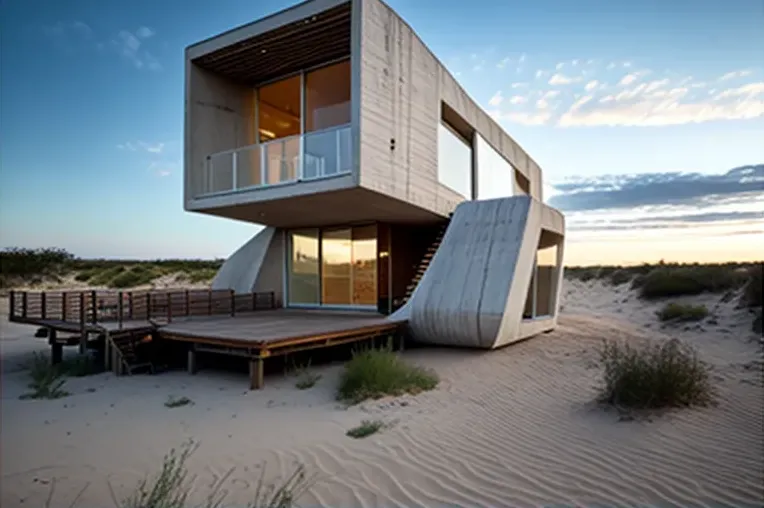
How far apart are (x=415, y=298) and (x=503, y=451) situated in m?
6.06

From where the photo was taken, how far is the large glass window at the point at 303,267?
1462 cm

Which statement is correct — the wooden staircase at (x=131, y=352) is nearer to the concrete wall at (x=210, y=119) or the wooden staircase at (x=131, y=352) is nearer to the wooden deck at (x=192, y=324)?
the wooden deck at (x=192, y=324)

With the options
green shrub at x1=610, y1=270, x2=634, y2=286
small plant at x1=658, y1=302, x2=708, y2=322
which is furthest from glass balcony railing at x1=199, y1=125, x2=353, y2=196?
green shrub at x1=610, y1=270, x2=634, y2=286

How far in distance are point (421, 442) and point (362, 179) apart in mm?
5512

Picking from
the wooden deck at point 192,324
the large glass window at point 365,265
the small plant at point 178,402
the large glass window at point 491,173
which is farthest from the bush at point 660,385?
the large glass window at point 491,173

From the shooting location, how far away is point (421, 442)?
4.95 m

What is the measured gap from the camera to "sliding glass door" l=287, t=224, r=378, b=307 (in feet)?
45.5

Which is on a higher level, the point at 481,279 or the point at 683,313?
the point at 481,279

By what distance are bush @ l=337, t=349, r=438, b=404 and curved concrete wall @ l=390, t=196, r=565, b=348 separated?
254 cm

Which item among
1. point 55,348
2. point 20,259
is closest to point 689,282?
point 20,259

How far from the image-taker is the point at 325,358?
987cm

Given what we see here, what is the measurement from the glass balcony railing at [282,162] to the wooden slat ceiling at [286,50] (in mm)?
2199

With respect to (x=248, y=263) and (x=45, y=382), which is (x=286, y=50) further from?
(x=45, y=382)

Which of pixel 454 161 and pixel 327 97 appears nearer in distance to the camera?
pixel 327 97
